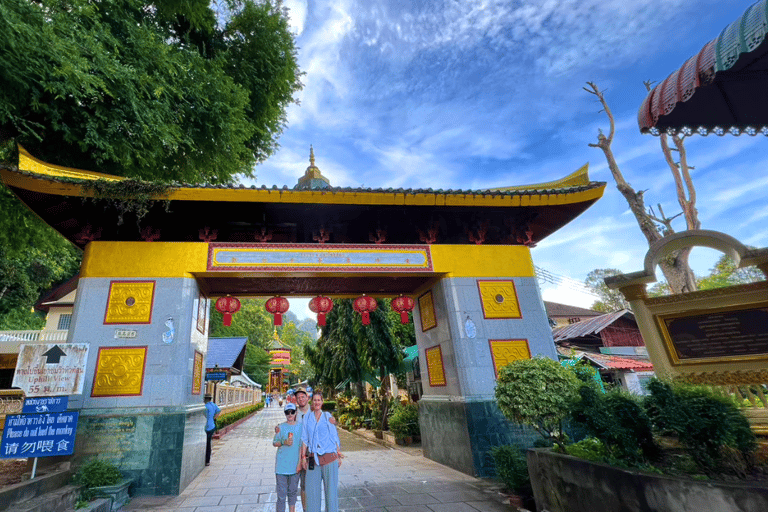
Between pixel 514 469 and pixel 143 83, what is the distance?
9686mm

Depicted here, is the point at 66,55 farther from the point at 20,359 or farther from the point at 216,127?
the point at 20,359

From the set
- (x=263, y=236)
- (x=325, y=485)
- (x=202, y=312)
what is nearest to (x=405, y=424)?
(x=202, y=312)

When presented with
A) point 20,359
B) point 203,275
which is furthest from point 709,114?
point 20,359

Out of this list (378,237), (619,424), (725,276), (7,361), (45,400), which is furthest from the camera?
(725,276)

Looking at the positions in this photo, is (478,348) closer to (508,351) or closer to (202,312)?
(508,351)

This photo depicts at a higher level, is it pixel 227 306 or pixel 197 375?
pixel 227 306

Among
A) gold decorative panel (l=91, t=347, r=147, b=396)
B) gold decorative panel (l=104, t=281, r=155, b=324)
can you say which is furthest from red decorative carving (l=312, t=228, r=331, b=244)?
gold decorative panel (l=91, t=347, r=147, b=396)

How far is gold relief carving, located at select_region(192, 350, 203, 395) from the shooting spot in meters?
7.51

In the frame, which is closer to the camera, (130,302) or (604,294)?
(130,302)

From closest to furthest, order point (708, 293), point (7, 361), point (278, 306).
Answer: point (708, 293), point (278, 306), point (7, 361)

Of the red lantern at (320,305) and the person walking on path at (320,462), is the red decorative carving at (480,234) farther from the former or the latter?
the person walking on path at (320,462)

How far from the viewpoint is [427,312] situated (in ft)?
29.7

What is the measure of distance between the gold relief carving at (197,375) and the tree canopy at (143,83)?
15.1ft

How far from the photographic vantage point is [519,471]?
567 centimetres
